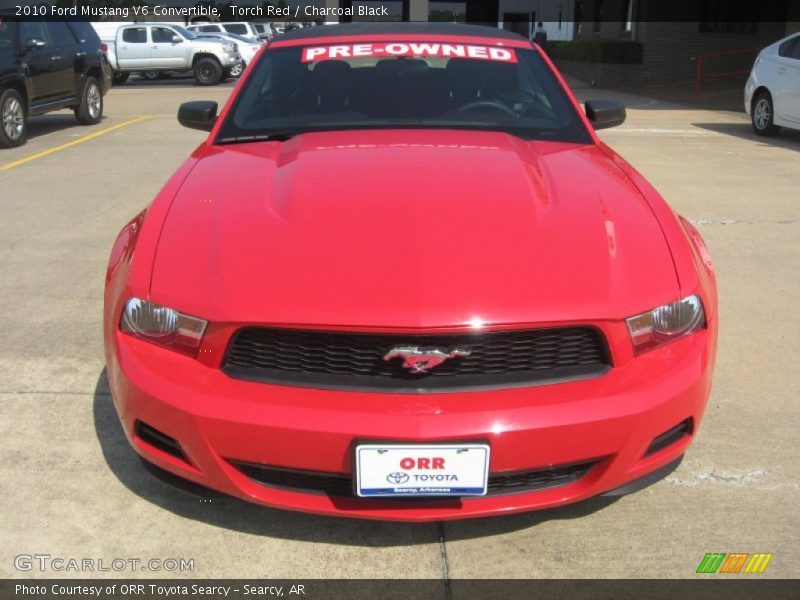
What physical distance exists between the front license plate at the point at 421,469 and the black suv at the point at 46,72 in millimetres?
9609

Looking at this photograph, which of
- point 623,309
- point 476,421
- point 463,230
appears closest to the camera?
point 476,421

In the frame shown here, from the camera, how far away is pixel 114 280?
8.71 ft

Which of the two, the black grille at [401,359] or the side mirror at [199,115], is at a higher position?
the side mirror at [199,115]

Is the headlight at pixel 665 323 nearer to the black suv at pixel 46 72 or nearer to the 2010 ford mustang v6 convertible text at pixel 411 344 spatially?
the 2010 ford mustang v6 convertible text at pixel 411 344

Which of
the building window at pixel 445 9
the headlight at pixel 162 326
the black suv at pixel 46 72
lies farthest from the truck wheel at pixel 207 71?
the building window at pixel 445 9

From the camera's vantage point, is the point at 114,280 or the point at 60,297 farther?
the point at 60,297

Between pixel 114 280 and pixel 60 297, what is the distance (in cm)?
234

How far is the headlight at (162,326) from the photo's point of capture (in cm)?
234

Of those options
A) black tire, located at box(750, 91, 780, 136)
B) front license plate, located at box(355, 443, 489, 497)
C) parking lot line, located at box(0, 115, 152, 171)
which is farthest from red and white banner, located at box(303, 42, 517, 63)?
black tire, located at box(750, 91, 780, 136)

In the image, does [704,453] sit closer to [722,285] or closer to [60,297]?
[722,285]

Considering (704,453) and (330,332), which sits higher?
(330,332)

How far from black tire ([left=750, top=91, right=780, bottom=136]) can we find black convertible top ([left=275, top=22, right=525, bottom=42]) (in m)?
8.54

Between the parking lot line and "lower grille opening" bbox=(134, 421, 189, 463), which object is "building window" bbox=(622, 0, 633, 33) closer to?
the parking lot line

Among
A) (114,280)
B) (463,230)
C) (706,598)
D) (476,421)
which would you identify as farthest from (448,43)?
(706,598)
